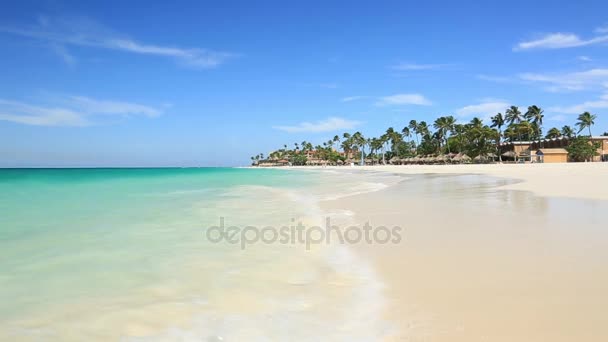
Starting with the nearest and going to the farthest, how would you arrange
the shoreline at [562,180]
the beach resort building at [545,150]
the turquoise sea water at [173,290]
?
1. the turquoise sea water at [173,290]
2. the shoreline at [562,180]
3. the beach resort building at [545,150]

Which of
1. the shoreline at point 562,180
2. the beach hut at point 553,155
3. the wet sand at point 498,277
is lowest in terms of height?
the shoreline at point 562,180

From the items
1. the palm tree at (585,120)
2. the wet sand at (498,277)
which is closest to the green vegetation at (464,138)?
the palm tree at (585,120)

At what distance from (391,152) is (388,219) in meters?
113

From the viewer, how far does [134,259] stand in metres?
6.20

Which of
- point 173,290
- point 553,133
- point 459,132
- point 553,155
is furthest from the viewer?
point 459,132

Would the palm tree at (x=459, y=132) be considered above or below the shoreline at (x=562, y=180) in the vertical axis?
above

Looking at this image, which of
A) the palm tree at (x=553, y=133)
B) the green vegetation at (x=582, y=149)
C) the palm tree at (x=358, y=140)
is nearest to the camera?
the green vegetation at (x=582, y=149)

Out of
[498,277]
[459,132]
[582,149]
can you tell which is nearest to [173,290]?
[498,277]

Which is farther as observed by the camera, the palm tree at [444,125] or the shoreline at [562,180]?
the palm tree at [444,125]

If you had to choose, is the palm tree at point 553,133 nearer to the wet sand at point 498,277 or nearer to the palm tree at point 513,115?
the palm tree at point 513,115

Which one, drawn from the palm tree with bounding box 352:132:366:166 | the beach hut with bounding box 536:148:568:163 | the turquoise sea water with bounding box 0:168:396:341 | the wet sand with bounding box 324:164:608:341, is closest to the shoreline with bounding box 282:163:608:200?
the wet sand with bounding box 324:164:608:341

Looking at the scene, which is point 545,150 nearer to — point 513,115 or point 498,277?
point 513,115

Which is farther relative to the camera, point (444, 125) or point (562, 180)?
point (444, 125)

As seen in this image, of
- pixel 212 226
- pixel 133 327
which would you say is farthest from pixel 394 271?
pixel 212 226
